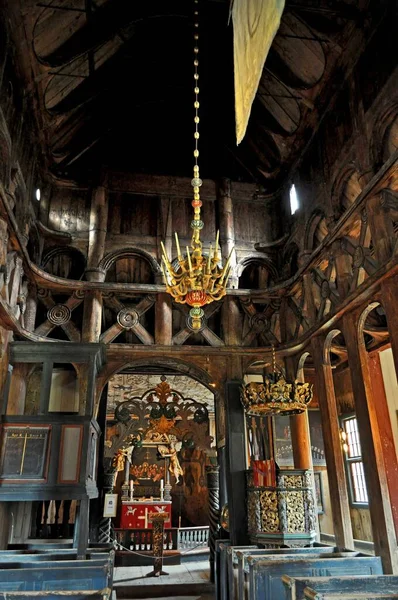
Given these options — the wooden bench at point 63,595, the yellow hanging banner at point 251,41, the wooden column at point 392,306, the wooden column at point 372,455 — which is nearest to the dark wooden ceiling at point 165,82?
the yellow hanging banner at point 251,41

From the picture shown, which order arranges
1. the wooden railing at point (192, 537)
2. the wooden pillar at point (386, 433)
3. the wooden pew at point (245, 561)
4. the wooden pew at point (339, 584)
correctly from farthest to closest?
the wooden railing at point (192, 537) → the wooden pillar at point (386, 433) → the wooden pew at point (245, 561) → the wooden pew at point (339, 584)

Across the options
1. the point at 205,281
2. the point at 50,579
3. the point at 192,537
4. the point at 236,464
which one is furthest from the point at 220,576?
the point at 192,537

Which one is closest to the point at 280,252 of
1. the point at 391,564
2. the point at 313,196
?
the point at 313,196

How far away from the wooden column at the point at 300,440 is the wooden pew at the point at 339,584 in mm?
5334

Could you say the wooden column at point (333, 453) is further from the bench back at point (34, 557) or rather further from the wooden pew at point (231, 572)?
the bench back at point (34, 557)

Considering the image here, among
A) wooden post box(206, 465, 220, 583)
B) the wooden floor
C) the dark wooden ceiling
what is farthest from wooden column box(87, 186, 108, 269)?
the wooden floor

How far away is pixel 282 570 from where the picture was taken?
5.44 metres

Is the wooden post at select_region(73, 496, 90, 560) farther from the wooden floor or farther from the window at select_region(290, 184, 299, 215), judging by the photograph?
the window at select_region(290, 184, 299, 215)

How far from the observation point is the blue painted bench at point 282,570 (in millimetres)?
5291

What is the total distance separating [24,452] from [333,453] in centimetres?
553

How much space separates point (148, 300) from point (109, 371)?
193 cm

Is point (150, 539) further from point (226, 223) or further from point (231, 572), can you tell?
point (226, 223)

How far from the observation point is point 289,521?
7.90 m

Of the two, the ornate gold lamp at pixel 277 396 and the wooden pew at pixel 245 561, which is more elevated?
the ornate gold lamp at pixel 277 396
